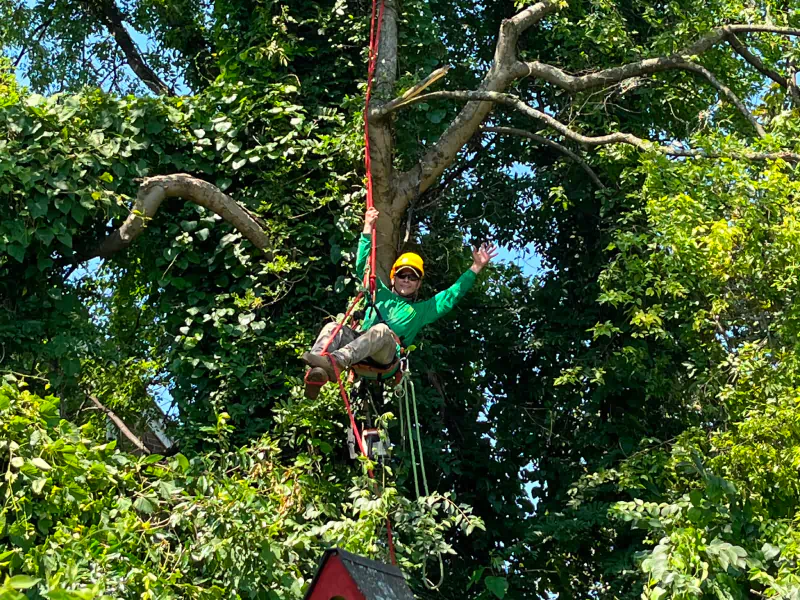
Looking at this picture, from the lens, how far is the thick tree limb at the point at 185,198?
880 centimetres

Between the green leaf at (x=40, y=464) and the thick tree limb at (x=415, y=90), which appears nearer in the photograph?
the green leaf at (x=40, y=464)

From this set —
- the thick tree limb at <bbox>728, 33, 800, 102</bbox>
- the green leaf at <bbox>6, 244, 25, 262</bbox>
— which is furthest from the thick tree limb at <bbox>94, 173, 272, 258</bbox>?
the thick tree limb at <bbox>728, 33, 800, 102</bbox>

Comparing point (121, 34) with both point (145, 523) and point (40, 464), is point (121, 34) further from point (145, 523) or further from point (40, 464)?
point (145, 523)

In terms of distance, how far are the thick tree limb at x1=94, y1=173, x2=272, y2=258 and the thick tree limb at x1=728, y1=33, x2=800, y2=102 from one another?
3.61m

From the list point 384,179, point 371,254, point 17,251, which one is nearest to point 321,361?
point 371,254

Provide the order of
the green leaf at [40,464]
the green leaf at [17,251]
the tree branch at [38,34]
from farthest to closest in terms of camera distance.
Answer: the tree branch at [38,34] → the green leaf at [17,251] → the green leaf at [40,464]

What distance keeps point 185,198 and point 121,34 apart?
13.9 ft

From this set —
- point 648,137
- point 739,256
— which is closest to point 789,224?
point 739,256

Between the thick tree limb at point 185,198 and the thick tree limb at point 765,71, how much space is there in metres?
3.61

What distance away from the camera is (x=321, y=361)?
23.0ft

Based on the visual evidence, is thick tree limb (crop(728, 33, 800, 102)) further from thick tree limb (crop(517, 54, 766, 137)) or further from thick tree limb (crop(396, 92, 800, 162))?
thick tree limb (crop(396, 92, 800, 162))

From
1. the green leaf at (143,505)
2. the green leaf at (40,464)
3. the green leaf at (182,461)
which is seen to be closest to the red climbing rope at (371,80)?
the green leaf at (182,461)

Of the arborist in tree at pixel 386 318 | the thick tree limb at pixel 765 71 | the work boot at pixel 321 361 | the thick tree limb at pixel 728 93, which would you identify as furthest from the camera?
the thick tree limb at pixel 765 71

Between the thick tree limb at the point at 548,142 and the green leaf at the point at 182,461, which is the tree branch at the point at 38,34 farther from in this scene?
the green leaf at the point at 182,461
